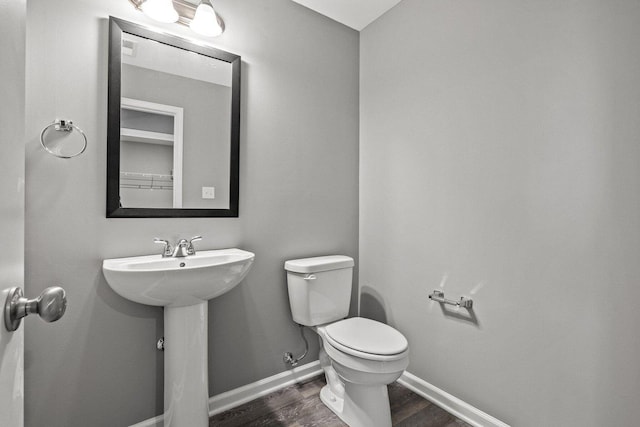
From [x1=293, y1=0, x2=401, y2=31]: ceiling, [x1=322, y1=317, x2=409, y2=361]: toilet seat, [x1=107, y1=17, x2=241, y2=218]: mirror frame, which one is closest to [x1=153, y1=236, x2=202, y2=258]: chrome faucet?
[x1=107, y1=17, x2=241, y2=218]: mirror frame

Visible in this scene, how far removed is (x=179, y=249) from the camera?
1.43 meters

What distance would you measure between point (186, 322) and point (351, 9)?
2065 millimetres

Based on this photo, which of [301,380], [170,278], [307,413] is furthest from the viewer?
[301,380]

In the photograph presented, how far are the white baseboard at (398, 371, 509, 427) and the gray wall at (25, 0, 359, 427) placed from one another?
75 centimetres

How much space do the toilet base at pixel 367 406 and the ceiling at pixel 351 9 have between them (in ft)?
7.19

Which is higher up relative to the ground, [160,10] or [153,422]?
[160,10]

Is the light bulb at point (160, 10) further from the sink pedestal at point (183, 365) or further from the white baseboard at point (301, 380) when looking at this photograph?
the white baseboard at point (301, 380)

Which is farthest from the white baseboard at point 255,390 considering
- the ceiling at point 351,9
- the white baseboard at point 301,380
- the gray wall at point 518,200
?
the ceiling at point 351,9

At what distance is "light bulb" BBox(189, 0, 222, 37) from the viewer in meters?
1.50

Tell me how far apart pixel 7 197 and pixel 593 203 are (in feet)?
5.58

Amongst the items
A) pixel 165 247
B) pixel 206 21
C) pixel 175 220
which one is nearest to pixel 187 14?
pixel 206 21

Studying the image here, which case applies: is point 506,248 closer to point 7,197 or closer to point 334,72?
point 334,72

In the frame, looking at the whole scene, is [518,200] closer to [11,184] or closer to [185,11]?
[11,184]

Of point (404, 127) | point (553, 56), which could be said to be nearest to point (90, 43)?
point (404, 127)
